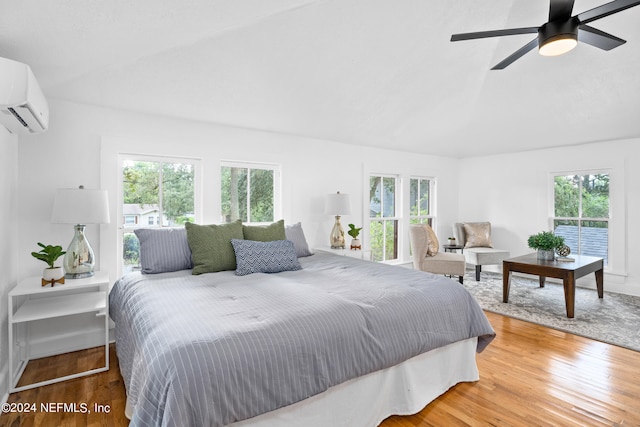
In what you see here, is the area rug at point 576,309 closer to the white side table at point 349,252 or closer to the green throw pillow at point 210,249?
the white side table at point 349,252

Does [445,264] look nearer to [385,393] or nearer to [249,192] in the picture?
[249,192]

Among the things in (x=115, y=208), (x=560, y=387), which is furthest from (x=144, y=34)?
(x=560, y=387)

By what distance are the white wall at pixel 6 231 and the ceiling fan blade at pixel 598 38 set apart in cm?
378

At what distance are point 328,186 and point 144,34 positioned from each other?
2.84 metres

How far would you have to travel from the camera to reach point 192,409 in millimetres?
1200

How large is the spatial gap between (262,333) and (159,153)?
2492 mm

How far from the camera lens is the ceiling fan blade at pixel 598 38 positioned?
6.75ft

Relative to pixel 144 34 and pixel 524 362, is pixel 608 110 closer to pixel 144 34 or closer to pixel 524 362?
pixel 524 362

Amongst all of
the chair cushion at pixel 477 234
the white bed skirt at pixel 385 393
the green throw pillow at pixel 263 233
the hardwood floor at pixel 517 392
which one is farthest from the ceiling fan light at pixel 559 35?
the chair cushion at pixel 477 234

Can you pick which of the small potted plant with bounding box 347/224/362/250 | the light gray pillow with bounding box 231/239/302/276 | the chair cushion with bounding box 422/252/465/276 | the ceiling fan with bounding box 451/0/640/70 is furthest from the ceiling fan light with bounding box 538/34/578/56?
the chair cushion with bounding box 422/252/465/276

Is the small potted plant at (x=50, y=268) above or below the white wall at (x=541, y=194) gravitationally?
below

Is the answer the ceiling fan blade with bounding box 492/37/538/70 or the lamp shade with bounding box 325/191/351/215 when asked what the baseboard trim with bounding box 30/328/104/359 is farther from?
the ceiling fan blade with bounding box 492/37/538/70

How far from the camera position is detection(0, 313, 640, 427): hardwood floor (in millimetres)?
1911

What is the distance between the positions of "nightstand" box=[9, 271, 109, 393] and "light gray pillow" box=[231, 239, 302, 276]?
3.20 feet
